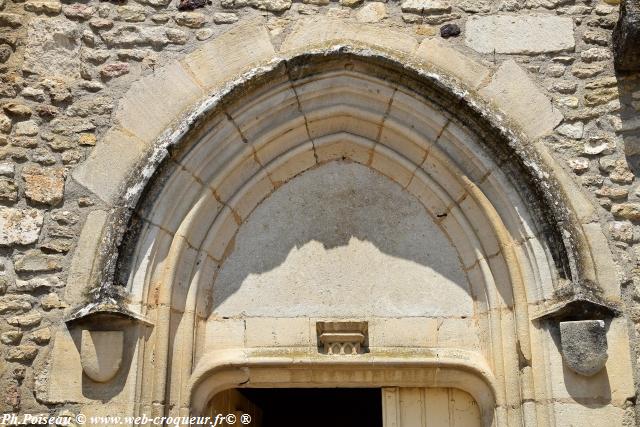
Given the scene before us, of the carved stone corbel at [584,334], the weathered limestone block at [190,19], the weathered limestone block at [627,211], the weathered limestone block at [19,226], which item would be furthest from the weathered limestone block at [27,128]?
the weathered limestone block at [627,211]

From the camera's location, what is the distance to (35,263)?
12.4 ft

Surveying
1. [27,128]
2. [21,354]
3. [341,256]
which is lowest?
[21,354]

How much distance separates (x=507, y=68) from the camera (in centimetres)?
412

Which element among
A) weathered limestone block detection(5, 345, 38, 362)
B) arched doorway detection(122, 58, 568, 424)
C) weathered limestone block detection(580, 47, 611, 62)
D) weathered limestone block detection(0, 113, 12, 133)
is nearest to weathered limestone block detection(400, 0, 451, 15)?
arched doorway detection(122, 58, 568, 424)

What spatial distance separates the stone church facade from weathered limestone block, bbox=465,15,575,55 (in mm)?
15

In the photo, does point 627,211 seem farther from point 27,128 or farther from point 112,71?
point 27,128

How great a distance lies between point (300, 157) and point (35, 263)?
1605 millimetres

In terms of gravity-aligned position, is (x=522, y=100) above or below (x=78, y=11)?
below

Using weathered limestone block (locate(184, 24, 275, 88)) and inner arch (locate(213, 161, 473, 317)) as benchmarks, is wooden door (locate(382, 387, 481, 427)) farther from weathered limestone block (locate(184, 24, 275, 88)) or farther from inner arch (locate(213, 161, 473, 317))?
weathered limestone block (locate(184, 24, 275, 88))

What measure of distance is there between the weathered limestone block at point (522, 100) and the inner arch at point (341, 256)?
0.77 metres

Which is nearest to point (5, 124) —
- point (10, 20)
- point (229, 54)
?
point (10, 20)

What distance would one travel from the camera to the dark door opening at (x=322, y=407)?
684 cm

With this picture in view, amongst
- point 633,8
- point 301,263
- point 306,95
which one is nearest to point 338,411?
point 301,263

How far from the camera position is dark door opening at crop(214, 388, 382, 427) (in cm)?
684
